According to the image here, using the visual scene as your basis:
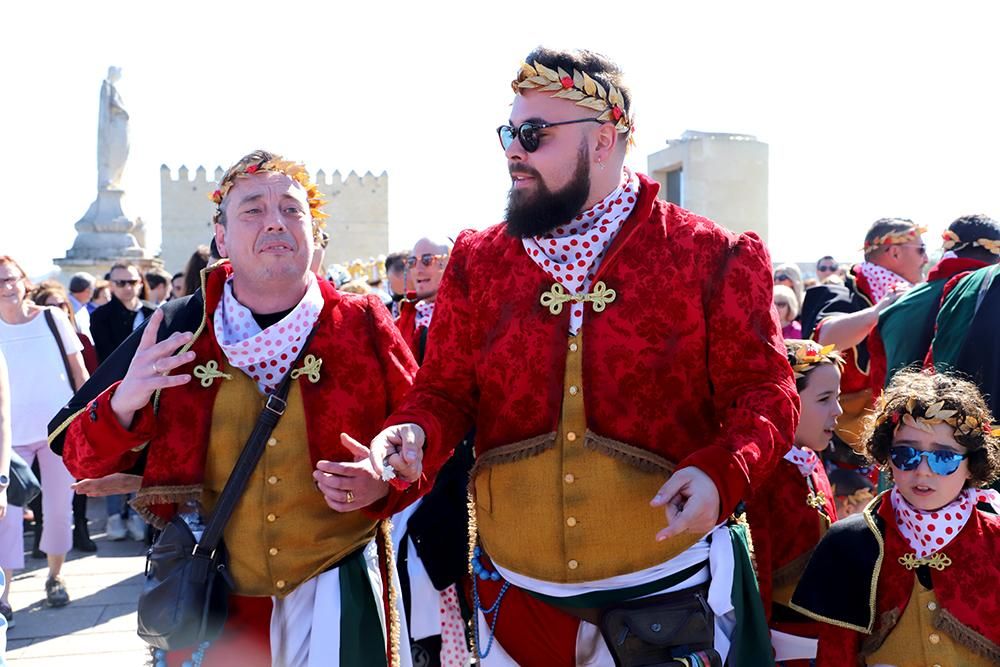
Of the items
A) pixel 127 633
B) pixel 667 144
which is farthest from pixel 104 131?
pixel 127 633

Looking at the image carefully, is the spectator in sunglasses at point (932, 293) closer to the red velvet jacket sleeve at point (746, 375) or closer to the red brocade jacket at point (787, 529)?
the red brocade jacket at point (787, 529)

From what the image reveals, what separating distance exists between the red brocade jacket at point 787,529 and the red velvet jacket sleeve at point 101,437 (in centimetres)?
200

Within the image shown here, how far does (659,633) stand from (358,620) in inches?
36.3

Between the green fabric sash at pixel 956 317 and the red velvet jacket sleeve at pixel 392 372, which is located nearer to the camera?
the red velvet jacket sleeve at pixel 392 372

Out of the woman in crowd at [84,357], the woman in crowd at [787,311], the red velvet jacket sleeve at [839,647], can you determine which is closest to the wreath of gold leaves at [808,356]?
the red velvet jacket sleeve at [839,647]

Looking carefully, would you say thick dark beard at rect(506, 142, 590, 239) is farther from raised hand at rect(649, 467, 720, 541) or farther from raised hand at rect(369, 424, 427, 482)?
raised hand at rect(649, 467, 720, 541)

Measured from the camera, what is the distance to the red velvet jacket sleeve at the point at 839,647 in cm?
309

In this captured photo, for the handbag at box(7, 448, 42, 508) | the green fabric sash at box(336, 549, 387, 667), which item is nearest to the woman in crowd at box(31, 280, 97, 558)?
the handbag at box(7, 448, 42, 508)

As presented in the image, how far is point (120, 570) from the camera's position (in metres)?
7.16

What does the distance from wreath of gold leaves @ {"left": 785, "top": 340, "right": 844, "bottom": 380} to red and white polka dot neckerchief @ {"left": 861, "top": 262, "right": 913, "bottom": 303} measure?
1779 millimetres

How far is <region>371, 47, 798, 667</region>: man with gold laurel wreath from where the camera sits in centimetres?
248

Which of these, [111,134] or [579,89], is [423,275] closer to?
[579,89]

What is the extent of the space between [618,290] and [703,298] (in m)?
0.21

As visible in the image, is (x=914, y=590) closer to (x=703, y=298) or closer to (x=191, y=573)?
(x=703, y=298)
